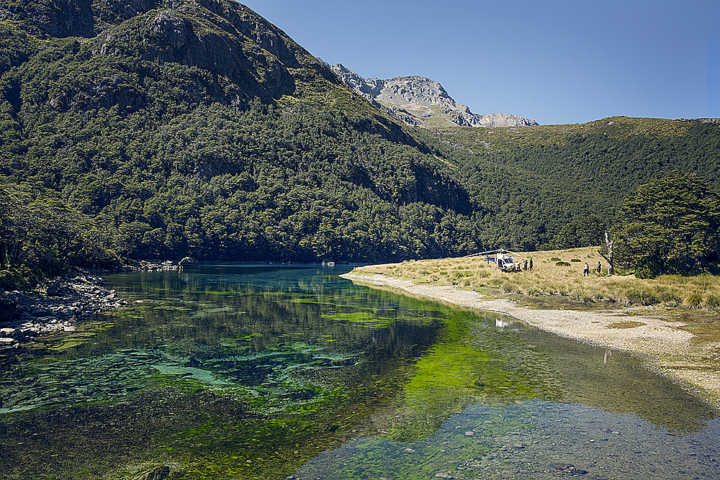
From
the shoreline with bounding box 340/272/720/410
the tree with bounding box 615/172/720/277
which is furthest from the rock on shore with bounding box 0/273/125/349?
the tree with bounding box 615/172/720/277

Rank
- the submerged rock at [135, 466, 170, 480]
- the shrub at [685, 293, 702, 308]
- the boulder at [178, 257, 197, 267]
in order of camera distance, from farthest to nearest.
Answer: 1. the boulder at [178, 257, 197, 267]
2. the shrub at [685, 293, 702, 308]
3. the submerged rock at [135, 466, 170, 480]

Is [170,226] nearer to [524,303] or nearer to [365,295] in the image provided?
[365,295]

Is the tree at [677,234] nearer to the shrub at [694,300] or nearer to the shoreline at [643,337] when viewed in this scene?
the shrub at [694,300]

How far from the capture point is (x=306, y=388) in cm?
1898

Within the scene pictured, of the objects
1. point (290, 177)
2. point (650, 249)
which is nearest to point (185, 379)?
point (650, 249)

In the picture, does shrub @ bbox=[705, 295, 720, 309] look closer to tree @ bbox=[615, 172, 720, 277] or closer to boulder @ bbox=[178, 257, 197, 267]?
tree @ bbox=[615, 172, 720, 277]

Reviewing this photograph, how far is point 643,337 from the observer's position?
26.4m

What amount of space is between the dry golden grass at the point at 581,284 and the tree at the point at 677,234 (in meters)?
3.27

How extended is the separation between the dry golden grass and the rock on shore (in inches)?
1665

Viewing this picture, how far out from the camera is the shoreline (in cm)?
1875

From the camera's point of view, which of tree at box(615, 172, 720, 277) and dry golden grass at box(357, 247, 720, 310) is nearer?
dry golden grass at box(357, 247, 720, 310)

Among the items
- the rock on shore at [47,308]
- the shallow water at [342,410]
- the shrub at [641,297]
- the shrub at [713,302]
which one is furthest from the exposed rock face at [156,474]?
the shrub at [641,297]

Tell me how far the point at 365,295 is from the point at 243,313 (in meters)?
21.9

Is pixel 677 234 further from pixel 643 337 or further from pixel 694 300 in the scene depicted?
pixel 643 337
